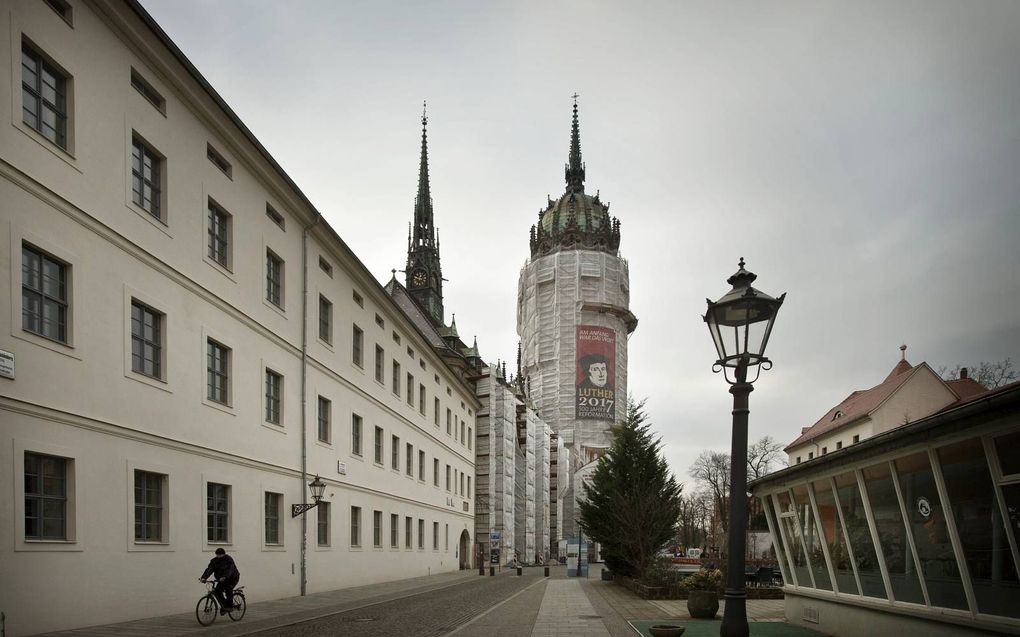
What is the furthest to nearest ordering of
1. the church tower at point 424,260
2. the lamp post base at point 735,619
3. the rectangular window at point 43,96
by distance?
the church tower at point 424,260 → the rectangular window at point 43,96 → the lamp post base at point 735,619

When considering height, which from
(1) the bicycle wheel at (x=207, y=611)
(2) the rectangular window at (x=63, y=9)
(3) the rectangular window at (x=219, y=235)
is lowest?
(1) the bicycle wheel at (x=207, y=611)

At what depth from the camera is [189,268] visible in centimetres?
1895

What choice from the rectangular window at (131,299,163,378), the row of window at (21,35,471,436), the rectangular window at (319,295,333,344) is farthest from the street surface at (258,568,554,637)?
the rectangular window at (319,295,333,344)

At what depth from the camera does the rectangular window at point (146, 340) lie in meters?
16.8

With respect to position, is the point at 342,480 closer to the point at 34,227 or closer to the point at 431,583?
the point at 431,583

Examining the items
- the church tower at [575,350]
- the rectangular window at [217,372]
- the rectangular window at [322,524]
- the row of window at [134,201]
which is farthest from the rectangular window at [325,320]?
the church tower at [575,350]

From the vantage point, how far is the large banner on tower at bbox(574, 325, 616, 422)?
9094 cm

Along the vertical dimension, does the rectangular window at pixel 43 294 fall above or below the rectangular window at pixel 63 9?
below

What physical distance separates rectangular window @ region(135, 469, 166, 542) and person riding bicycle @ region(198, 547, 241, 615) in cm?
153

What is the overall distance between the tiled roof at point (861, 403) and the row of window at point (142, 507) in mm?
34001

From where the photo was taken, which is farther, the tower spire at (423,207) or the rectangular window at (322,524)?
the tower spire at (423,207)

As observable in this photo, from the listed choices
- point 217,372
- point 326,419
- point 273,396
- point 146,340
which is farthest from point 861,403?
point 146,340

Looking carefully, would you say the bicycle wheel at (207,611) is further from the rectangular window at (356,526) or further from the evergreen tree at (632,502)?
the evergreen tree at (632,502)

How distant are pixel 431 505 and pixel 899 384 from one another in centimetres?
2670
